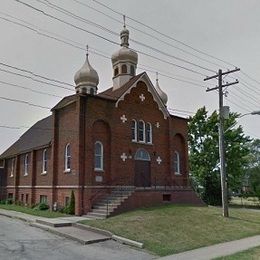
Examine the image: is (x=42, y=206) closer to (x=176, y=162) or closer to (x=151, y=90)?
(x=176, y=162)

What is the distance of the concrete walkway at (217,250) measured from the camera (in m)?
13.3

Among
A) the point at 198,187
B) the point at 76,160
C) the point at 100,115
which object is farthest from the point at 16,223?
the point at 198,187

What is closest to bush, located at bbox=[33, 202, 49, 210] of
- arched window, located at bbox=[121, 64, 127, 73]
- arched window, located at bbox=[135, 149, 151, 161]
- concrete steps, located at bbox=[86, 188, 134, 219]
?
concrete steps, located at bbox=[86, 188, 134, 219]

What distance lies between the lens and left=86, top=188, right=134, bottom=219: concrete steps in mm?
22730

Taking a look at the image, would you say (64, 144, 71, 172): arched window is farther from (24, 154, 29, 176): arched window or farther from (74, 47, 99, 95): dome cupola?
(74, 47, 99, 95): dome cupola

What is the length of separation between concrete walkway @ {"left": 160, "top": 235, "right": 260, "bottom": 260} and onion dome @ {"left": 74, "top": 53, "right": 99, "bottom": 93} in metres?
23.4

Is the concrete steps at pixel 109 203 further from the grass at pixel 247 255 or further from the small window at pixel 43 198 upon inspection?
the grass at pixel 247 255

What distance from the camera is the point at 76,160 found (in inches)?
994

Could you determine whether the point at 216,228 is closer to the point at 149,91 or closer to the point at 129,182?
the point at 129,182

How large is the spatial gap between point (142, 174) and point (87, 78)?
484 inches

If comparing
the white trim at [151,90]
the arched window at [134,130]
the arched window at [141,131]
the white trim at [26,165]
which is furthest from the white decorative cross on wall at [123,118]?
the white trim at [26,165]

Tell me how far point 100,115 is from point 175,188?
826 cm

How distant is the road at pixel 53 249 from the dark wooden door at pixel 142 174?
12.0 m

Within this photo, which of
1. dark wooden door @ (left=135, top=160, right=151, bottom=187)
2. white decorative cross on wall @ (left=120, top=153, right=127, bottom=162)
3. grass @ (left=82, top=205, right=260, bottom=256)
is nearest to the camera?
grass @ (left=82, top=205, right=260, bottom=256)
